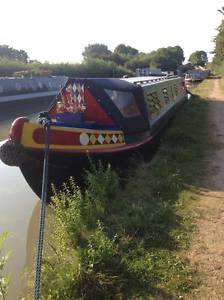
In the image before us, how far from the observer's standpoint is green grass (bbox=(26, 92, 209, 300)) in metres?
4.67

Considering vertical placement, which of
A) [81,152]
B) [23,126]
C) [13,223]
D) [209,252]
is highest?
[23,126]

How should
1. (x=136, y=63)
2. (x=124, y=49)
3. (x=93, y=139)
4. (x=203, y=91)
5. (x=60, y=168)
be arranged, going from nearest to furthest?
1. (x=60, y=168)
2. (x=93, y=139)
3. (x=203, y=91)
4. (x=136, y=63)
5. (x=124, y=49)

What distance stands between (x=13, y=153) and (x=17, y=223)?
4.55ft

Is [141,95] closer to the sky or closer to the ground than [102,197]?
closer to the sky

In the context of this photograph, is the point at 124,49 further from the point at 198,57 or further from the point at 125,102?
the point at 125,102

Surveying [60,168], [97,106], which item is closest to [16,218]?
[60,168]

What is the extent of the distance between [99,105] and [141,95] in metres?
Result: 1.69

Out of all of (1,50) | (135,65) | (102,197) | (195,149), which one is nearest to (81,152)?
(102,197)

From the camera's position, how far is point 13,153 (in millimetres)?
7410

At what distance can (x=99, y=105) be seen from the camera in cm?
871

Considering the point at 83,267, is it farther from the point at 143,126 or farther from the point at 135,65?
the point at 135,65

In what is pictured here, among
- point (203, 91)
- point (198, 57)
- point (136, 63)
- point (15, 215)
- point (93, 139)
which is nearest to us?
point (93, 139)

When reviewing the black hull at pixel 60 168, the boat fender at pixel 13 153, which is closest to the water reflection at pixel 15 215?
the black hull at pixel 60 168

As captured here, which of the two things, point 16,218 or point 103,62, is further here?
point 103,62
